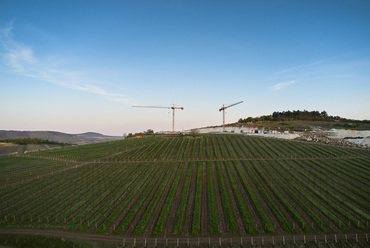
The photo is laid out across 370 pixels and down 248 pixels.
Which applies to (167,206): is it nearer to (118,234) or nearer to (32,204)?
(118,234)

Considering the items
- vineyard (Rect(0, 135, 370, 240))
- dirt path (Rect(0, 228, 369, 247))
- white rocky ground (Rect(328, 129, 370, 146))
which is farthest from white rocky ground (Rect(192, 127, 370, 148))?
dirt path (Rect(0, 228, 369, 247))

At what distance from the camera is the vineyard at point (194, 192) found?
3388 centimetres

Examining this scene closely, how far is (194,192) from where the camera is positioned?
149ft

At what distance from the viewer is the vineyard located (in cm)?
3388

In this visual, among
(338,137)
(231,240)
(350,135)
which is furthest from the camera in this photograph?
(350,135)

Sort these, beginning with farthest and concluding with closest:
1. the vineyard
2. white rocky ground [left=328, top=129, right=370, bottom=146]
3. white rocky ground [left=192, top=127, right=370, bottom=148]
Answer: white rocky ground [left=328, top=129, right=370, bottom=146] < white rocky ground [left=192, top=127, right=370, bottom=148] < the vineyard

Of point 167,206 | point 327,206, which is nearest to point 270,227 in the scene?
point 327,206

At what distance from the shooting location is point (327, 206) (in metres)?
39.0

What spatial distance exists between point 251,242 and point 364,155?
65155 mm

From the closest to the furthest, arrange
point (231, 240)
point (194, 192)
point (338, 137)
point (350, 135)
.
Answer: point (231, 240) < point (194, 192) < point (338, 137) < point (350, 135)

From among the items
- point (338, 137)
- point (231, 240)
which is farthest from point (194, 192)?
point (338, 137)

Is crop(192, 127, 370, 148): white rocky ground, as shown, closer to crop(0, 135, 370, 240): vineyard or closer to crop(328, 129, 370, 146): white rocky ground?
crop(328, 129, 370, 146): white rocky ground

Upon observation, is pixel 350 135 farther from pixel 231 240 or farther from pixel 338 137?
pixel 231 240

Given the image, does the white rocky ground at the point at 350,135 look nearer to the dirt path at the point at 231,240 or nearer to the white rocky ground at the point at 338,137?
the white rocky ground at the point at 338,137
